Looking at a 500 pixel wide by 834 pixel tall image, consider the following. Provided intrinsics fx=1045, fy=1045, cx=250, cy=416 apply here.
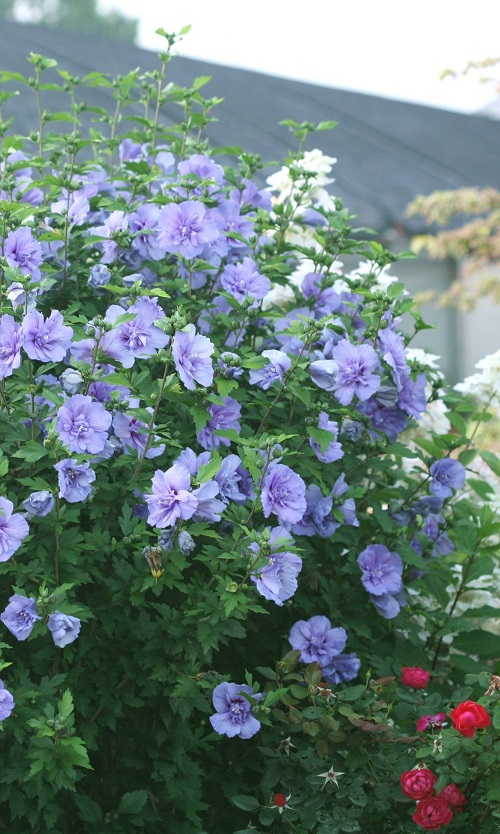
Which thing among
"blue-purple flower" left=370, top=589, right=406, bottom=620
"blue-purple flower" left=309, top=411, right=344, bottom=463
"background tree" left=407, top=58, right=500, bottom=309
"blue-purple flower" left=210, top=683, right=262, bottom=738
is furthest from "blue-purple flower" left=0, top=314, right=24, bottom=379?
"background tree" left=407, top=58, right=500, bottom=309

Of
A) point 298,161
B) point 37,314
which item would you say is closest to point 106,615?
point 37,314

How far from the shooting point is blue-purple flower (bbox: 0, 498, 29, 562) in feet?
5.79

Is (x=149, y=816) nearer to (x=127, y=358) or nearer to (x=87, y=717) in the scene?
(x=87, y=717)

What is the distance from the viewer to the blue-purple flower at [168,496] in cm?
179

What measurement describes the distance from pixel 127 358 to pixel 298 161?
1188 millimetres

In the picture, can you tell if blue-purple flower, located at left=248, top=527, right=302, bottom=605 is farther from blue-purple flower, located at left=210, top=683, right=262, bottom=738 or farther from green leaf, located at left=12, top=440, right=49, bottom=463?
green leaf, located at left=12, top=440, right=49, bottom=463

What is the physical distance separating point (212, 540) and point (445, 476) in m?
0.68

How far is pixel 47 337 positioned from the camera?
193 centimetres

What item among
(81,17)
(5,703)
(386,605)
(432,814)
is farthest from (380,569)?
(81,17)

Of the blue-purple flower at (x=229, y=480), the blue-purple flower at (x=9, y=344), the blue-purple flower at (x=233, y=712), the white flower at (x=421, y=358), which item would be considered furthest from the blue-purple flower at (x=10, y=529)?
the white flower at (x=421, y=358)

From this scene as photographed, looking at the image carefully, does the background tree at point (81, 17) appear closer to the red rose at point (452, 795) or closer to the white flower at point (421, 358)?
the white flower at point (421, 358)

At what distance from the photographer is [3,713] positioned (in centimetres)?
173

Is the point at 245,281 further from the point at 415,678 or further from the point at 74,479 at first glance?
the point at 415,678

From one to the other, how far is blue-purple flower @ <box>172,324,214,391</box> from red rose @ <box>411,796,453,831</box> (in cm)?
86
